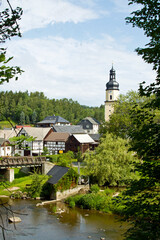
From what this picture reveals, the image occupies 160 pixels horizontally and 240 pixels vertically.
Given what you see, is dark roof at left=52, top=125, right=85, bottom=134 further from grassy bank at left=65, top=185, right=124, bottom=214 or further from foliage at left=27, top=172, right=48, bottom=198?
grassy bank at left=65, top=185, right=124, bottom=214

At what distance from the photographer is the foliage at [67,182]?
967 inches

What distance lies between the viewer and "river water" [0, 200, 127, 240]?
620 inches

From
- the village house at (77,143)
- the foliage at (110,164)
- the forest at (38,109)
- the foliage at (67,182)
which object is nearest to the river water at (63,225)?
the foliage at (67,182)

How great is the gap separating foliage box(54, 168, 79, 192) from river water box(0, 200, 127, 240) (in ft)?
7.33

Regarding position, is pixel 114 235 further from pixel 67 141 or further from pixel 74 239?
pixel 67 141

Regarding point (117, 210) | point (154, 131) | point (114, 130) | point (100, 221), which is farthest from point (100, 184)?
point (154, 131)

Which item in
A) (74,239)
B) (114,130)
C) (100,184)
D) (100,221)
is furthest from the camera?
(114,130)

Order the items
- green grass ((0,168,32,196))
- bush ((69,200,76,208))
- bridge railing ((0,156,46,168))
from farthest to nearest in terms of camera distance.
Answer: bridge railing ((0,156,46,168))
green grass ((0,168,32,196))
bush ((69,200,76,208))

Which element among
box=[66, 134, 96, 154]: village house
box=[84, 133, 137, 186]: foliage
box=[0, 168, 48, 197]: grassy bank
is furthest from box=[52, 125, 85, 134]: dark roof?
box=[84, 133, 137, 186]: foliage

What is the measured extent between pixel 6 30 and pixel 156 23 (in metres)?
4.64

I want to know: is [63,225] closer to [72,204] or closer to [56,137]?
[72,204]

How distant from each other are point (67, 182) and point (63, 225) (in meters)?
7.37

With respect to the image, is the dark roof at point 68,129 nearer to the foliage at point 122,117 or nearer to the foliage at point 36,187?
the foliage at point 122,117

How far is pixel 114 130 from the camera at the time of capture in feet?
121
